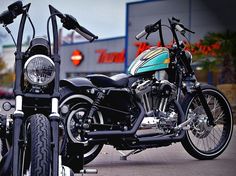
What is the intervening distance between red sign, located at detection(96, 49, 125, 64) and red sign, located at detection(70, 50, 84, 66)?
206 centimetres

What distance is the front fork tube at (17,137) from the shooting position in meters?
3.06

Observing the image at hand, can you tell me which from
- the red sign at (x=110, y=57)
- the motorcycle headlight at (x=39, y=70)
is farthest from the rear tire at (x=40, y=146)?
the red sign at (x=110, y=57)

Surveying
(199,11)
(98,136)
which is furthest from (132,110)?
(199,11)

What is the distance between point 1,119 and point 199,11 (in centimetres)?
1560

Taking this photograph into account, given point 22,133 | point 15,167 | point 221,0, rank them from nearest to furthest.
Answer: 1. point 15,167
2. point 22,133
3. point 221,0

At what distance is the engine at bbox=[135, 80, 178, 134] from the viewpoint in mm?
5562

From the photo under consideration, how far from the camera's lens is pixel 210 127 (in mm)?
6062

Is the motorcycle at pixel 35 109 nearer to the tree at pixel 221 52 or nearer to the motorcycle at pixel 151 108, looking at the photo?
the motorcycle at pixel 151 108

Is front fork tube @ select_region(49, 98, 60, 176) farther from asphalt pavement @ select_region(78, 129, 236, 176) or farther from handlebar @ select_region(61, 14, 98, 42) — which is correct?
asphalt pavement @ select_region(78, 129, 236, 176)

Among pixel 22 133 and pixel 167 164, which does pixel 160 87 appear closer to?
pixel 167 164

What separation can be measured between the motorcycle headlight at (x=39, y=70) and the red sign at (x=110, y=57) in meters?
32.0

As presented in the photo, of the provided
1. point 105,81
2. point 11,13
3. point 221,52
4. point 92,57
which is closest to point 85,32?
point 11,13

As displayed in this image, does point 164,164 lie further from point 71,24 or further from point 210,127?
point 71,24

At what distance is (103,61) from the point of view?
36969 mm
